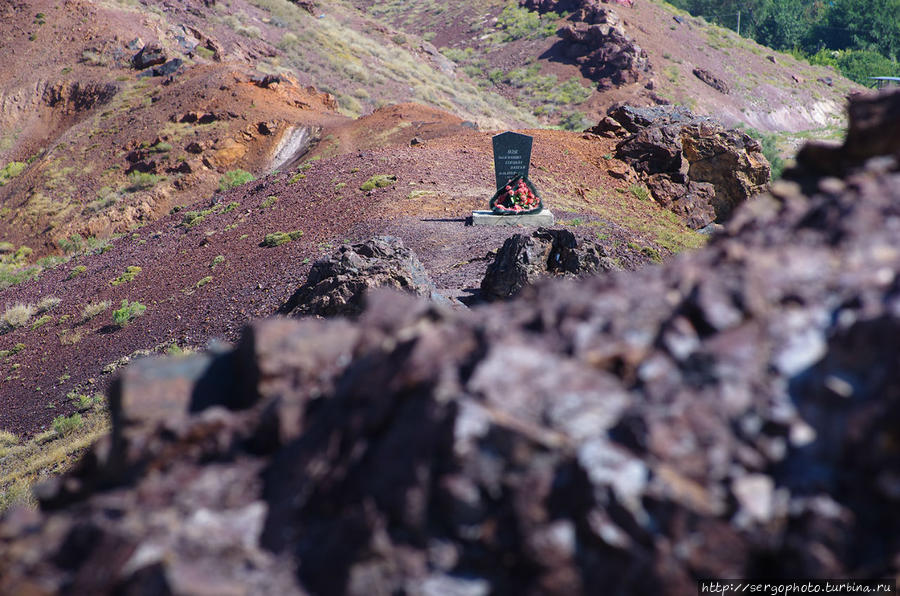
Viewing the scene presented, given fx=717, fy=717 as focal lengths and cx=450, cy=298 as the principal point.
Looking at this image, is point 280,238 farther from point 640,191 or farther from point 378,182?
point 640,191

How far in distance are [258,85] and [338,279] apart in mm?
21669

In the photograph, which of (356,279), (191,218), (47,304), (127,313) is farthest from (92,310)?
(356,279)

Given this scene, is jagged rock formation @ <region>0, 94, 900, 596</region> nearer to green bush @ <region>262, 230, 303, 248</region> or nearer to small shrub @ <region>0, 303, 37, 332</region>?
green bush @ <region>262, 230, 303, 248</region>

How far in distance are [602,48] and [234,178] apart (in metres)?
36.5

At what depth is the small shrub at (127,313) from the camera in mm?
13805

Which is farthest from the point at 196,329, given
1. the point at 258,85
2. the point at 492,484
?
the point at 258,85

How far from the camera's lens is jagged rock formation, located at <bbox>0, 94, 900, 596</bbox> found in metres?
2.34

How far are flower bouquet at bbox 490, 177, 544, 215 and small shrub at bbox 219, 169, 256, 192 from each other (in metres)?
11.1

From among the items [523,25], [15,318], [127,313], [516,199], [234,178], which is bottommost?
[15,318]

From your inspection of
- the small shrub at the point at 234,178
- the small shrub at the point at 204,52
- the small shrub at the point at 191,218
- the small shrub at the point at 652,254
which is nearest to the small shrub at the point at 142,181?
the small shrub at the point at 234,178

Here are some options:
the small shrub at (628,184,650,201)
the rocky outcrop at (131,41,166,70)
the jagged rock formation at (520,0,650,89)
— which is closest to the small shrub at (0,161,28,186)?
the rocky outcrop at (131,41,166,70)

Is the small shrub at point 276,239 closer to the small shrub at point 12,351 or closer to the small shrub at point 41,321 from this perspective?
the small shrub at point 41,321

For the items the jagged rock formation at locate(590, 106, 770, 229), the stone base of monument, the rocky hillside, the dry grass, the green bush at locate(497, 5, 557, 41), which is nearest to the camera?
the dry grass

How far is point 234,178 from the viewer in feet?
80.9
